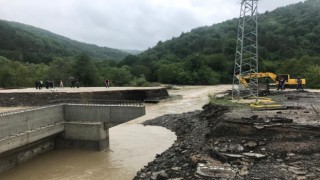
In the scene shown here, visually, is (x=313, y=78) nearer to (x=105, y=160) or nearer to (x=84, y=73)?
(x=84, y=73)

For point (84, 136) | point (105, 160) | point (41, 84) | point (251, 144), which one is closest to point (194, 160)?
point (251, 144)

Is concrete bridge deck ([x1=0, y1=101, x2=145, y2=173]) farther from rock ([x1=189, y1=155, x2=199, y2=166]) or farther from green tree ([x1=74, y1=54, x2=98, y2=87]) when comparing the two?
green tree ([x1=74, y1=54, x2=98, y2=87])

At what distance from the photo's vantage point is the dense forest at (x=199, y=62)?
6844 centimetres

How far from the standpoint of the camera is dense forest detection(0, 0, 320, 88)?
6844 centimetres

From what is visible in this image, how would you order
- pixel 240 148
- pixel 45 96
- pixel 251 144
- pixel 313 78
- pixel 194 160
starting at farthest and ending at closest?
1. pixel 313 78
2. pixel 45 96
3. pixel 251 144
4. pixel 240 148
5. pixel 194 160

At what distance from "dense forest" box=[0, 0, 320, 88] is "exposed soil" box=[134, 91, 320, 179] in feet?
143

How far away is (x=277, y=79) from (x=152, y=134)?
23.4m

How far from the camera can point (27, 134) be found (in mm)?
20625

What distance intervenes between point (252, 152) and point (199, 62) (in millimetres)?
92123

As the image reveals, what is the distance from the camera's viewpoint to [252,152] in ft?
49.4

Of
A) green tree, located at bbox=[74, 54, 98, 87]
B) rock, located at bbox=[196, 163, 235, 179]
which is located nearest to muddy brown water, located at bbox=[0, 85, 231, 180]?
rock, located at bbox=[196, 163, 235, 179]

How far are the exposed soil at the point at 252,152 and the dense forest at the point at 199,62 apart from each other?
43530 millimetres

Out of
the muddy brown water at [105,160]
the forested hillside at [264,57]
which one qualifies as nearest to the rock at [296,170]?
the muddy brown water at [105,160]

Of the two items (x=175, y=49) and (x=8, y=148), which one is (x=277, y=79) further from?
(x=175, y=49)
